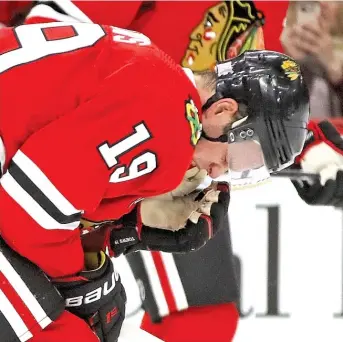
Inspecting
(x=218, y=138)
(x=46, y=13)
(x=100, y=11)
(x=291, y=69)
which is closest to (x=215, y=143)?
(x=218, y=138)

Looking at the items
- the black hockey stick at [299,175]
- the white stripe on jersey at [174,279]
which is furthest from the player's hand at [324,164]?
the white stripe on jersey at [174,279]

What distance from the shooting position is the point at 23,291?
102 centimetres

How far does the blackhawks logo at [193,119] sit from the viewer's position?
39.6 inches

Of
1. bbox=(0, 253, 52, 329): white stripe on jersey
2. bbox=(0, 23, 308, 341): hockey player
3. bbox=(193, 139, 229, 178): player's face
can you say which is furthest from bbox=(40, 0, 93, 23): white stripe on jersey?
→ bbox=(0, 253, 52, 329): white stripe on jersey

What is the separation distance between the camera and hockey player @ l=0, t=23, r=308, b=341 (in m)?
0.95

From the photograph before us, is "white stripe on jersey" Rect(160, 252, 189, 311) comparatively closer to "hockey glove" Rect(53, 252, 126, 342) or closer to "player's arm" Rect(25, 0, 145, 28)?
"hockey glove" Rect(53, 252, 126, 342)

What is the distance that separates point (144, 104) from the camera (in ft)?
3.16

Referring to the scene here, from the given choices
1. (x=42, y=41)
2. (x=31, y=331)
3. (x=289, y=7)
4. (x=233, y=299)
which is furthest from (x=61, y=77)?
(x=289, y=7)

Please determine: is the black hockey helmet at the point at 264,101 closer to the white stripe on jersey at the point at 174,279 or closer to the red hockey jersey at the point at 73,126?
the red hockey jersey at the point at 73,126

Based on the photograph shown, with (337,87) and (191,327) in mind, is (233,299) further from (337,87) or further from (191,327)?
(337,87)

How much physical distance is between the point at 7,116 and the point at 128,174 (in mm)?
176

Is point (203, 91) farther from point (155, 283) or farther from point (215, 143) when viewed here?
point (155, 283)

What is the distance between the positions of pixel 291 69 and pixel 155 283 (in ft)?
1.80

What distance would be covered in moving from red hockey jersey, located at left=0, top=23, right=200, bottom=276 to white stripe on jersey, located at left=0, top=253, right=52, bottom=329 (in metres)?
0.03
